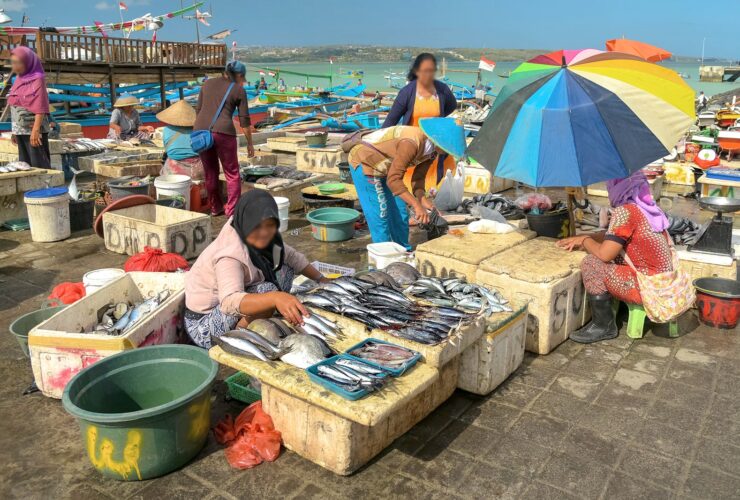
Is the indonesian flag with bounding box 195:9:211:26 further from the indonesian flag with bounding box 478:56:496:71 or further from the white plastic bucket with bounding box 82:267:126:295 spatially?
the white plastic bucket with bounding box 82:267:126:295

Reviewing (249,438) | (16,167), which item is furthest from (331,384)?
(16,167)

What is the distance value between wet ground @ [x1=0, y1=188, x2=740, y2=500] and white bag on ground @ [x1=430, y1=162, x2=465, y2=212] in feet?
13.6

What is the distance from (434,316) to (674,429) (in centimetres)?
166

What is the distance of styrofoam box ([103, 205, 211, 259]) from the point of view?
6.82 meters

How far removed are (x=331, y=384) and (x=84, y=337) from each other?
1829mm

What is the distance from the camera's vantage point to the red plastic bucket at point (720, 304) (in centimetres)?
517

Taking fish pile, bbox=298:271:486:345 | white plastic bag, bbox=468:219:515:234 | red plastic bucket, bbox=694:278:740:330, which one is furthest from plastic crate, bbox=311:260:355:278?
red plastic bucket, bbox=694:278:740:330

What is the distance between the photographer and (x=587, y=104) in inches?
185

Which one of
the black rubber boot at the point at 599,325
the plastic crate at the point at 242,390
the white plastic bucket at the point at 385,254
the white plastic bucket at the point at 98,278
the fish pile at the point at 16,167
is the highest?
the fish pile at the point at 16,167

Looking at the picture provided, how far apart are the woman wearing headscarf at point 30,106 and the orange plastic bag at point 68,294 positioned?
15.7 feet

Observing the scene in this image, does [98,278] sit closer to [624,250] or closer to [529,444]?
[529,444]

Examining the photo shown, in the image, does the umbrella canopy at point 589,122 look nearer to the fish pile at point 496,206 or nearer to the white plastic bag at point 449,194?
the fish pile at point 496,206

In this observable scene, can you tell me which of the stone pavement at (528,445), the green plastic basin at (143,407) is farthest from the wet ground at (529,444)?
the green plastic basin at (143,407)

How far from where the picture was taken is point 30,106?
8.77 m
